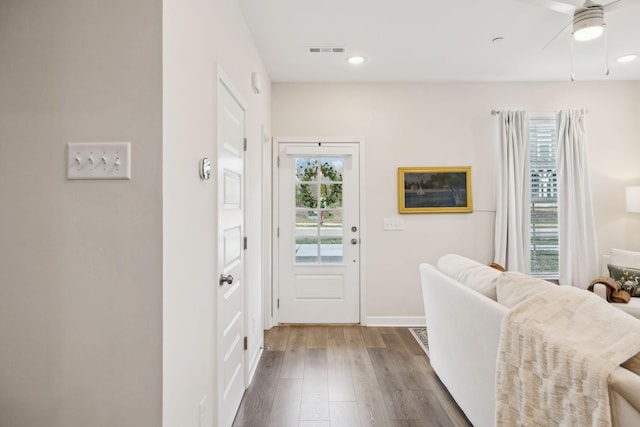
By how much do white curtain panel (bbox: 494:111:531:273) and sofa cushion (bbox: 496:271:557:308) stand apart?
2053 mm

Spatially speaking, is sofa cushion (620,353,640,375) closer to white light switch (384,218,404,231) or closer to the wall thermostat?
the wall thermostat

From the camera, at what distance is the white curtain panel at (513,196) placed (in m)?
3.47

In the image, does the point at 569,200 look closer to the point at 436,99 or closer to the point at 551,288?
the point at 436,99

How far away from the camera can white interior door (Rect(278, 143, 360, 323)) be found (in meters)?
3.60

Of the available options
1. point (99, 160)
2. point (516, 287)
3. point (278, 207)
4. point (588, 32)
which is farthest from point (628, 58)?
point (99, 160)

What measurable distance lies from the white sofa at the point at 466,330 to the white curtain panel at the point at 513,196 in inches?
58.1

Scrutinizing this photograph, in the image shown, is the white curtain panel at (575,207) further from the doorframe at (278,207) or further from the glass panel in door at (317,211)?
the glass panel in door at (317,211)

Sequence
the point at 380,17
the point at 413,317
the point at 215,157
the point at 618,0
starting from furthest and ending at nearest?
1. the point at 413,317
2. the point at 380,17
3. the point at 618,0
4. the point at 215,157

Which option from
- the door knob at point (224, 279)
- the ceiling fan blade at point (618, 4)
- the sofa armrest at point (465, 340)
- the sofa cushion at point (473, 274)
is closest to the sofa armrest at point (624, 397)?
the sofa armrest at point (465, 340)

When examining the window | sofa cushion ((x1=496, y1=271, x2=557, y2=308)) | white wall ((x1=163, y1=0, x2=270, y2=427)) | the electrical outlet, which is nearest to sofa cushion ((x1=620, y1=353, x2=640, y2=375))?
sofa cushion ((x1=496, y1=271, x2=557, y2=308))

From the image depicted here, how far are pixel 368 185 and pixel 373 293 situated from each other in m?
1.19

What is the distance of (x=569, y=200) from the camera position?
3480 mm

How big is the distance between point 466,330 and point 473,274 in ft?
1.14

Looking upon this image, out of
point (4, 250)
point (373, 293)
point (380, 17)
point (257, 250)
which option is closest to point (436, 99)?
point (380, 17)
